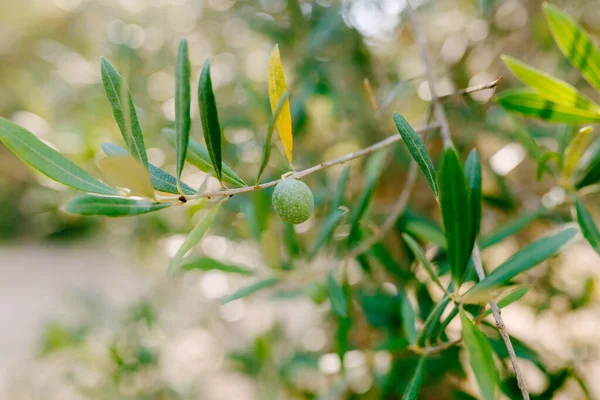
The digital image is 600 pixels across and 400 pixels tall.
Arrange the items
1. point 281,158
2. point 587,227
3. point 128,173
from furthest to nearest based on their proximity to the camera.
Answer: point 281,158, point 587,227, point 128,173

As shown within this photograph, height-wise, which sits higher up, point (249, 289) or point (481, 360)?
point (481, 360)

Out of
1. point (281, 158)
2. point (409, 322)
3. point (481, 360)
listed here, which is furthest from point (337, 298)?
point (281, 158)

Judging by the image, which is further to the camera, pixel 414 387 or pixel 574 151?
pixel 574 151

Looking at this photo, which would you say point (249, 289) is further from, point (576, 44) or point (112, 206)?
point (576, 44)

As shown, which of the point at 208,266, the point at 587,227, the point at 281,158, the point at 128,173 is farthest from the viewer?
the point at 281,158

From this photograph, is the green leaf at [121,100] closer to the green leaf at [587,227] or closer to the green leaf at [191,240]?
the green leaf at [191,240]

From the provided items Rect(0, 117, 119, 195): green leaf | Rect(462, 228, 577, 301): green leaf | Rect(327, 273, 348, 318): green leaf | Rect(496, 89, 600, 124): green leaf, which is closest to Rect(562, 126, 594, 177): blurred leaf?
Rect(496, 89, 600, 124): green leaf
